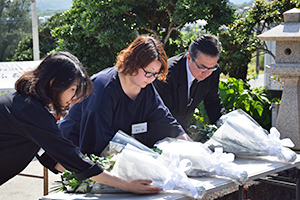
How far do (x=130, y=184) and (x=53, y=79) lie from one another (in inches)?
20.5

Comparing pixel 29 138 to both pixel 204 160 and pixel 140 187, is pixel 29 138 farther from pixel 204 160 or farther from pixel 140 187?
pixel 204 160

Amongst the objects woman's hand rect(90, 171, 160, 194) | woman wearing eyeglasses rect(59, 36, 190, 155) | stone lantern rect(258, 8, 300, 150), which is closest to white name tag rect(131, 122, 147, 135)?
woman wearing eyeglasses rect(59, 36, 190, 155)

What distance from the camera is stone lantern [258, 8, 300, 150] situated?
3.75 meters

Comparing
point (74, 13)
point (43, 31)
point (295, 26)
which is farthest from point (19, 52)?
point (295, 26)

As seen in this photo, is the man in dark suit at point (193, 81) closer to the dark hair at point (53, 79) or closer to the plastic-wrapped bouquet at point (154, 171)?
Answer: the plastic-wrapped bouquet at point (154, 171)

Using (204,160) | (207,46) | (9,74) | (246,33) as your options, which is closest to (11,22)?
A: (246,33)

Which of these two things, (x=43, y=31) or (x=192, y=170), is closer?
(x=192, y=170)

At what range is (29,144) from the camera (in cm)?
176

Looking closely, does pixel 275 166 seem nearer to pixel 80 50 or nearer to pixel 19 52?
pixel 80 50

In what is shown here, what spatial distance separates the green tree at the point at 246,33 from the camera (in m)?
6.08

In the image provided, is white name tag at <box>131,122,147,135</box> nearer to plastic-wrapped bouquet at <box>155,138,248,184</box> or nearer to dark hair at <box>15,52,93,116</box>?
plastic-wrapped bouquet at <box>155,138,248,184</box>

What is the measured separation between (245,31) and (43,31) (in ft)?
25.3

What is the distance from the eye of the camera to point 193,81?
3.07 metres

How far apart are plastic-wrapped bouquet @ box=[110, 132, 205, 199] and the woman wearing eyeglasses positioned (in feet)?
1.04
